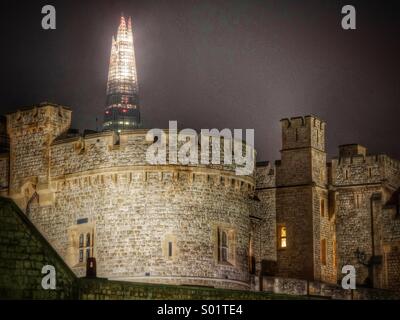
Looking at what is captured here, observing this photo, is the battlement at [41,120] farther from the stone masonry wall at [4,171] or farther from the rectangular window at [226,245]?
the rectangular window at [226,245]

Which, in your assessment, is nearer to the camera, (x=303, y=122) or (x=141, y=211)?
(x=141, y=211)

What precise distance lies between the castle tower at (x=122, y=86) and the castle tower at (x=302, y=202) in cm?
8051

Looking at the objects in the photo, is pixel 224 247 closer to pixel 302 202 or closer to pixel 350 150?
pixel 302 202

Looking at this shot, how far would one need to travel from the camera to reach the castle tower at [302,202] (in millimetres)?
59000

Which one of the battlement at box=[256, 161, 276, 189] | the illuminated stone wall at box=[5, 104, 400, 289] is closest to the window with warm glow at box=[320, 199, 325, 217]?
the illuminated stone wall at box=[5, 104, 400, 289]

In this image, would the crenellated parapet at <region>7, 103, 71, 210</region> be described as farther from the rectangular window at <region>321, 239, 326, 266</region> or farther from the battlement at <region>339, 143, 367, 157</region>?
the battlement at <region>339, 143, 367, 157</region>

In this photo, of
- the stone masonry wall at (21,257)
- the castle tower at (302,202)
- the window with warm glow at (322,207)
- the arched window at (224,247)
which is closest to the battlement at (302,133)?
the castle tower at (302,202)

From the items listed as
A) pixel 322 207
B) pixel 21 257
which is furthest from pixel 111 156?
pixel 21 257

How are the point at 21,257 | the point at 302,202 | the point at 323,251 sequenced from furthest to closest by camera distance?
the point at 323,251 → the point at 302,202 → the point at 21,257

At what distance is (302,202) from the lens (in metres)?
59.3

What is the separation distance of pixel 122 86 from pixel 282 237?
11618cm

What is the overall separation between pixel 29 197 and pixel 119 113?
13099cm
